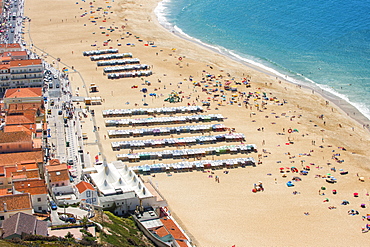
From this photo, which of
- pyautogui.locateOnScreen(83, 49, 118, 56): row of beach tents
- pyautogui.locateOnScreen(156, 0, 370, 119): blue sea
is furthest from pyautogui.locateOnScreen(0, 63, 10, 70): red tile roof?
pyautogui.locateOnScreen(156, 0, 370, 119): blue sea

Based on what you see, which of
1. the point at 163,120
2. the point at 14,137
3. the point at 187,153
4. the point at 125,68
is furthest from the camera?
the point at 125,68

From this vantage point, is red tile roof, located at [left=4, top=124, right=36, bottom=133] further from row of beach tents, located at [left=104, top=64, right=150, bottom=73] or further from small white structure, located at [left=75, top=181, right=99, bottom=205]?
row of beach tents, located at [left=104, top=64, right=150, bottom=73]

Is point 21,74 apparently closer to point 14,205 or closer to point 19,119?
point 19,119

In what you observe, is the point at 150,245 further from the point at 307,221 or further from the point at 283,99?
the point at 283,99

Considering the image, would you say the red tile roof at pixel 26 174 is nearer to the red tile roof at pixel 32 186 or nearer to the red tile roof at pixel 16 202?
the red tile roof at pixel 32 186

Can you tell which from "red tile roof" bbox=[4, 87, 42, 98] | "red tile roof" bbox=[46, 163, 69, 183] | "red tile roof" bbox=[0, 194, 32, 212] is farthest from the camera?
"red tile roof" bbox=[4, 87, 42, 98]

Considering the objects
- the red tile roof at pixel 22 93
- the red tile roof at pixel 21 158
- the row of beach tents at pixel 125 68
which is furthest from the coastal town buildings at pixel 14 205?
the row of beach tents at pixel 125 68

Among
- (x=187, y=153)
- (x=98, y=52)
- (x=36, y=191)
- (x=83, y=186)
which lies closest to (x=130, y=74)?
(x=98, y=52)
